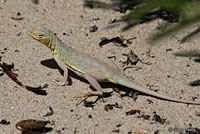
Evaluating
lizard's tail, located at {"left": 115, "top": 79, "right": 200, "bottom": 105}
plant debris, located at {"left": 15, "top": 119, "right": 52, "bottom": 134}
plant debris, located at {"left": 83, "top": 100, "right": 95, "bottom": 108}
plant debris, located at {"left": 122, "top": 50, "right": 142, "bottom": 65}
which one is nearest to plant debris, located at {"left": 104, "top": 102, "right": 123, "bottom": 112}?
plant debris, located at {"left": 83, "top": 100, "right": 95, "bottom": 108}

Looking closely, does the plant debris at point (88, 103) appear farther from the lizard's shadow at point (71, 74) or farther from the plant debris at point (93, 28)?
the plant debris at point (93, 28)

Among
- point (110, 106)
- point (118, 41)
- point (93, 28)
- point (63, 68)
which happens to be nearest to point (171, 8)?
point (110, 106)

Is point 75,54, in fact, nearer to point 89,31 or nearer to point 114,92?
point 114,92

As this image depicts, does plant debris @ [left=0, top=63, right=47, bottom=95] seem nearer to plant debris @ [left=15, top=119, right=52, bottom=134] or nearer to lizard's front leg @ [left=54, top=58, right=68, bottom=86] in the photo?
lizard's front leg @ [left=54, top=58, right=68, bottom=86]

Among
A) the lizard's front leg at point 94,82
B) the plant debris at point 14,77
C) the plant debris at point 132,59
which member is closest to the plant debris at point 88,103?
the lizard's front leg at point 94,82

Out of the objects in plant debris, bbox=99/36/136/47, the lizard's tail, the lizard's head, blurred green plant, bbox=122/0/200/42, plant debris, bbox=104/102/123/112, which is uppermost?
blurred green plant, bbox=122/0/200/42

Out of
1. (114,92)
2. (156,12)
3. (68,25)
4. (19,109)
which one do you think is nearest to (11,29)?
(68,25)
